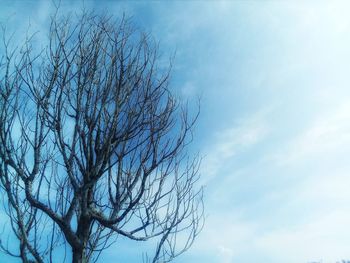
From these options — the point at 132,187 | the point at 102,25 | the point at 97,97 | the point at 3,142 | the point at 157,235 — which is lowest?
the point at 157,235

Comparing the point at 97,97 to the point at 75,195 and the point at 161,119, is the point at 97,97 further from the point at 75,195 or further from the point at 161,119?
the point at 75,195

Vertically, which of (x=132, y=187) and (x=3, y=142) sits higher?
(x=3, y=142)

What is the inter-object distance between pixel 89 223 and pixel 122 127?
4.22ft

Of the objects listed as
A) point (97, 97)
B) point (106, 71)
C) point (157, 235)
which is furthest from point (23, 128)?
point (157, 235)

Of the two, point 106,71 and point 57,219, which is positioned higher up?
point 106,71

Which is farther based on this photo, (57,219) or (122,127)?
(122,127)

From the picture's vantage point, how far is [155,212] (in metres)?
4.52

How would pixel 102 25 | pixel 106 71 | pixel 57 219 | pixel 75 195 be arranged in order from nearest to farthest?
pixel 57 219
pixel 75 195
pixel 106 71
pixel 102 25

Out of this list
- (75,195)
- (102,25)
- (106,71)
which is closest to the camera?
(75,195)

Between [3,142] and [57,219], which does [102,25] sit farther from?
[57,219]

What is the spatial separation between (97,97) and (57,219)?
5.29 ft

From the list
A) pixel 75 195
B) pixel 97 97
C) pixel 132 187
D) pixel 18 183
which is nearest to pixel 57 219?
pixel 75 195

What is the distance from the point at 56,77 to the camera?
4.58 meters

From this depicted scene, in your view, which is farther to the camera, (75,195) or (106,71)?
(106,71)
